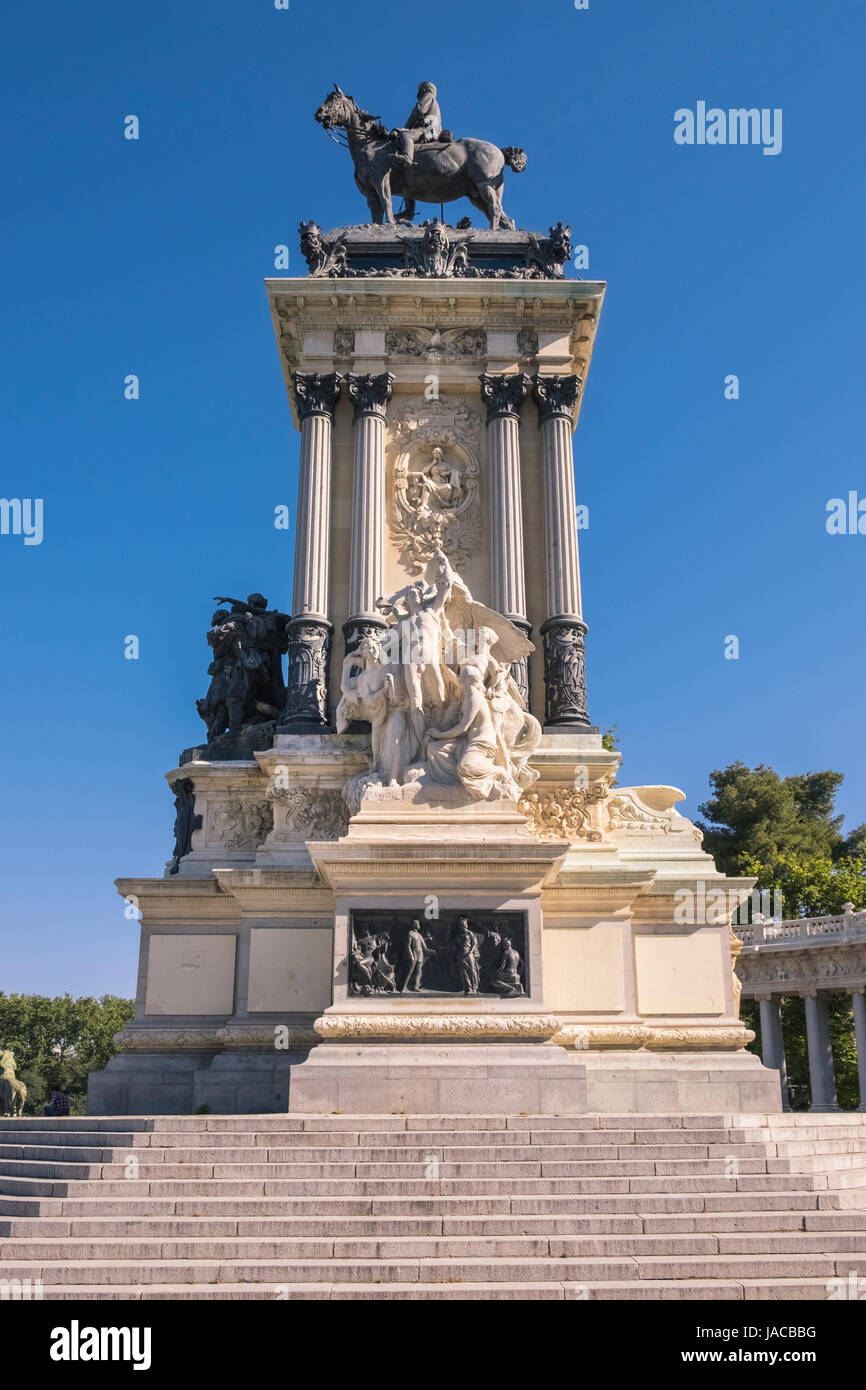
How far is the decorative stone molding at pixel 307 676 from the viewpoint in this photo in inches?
734

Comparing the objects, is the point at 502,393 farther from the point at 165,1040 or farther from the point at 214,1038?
the point at 165,1040

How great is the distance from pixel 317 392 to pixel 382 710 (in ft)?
25.0

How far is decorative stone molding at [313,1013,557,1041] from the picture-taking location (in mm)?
13930

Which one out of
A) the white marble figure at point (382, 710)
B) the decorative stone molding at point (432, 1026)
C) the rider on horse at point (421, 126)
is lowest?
the decorative stone molding at point (432, 1026)

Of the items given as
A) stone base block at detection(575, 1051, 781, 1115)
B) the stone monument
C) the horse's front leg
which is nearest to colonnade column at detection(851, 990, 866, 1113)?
the stone monument

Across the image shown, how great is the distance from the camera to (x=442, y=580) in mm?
16781

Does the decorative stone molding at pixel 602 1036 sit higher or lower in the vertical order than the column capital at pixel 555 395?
lower

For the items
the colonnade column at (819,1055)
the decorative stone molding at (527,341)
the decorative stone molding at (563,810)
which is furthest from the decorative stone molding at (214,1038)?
the colonnade column at (819,1055)

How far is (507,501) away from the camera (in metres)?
20.2

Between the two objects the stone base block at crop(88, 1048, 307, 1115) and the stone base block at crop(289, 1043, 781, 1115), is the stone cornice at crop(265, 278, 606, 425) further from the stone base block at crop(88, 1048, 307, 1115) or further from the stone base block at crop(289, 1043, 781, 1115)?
the stone base block at crop(289, 1043, 781, 1115)

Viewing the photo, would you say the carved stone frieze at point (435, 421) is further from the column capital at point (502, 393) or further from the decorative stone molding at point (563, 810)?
the decorative stone molding at point (563, 810)

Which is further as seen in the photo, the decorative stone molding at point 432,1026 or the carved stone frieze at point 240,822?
the carved stone frieze at point 240,822

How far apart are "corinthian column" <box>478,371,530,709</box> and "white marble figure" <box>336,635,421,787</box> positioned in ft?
11.5

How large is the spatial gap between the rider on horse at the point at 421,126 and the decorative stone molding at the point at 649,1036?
17.7 meters
